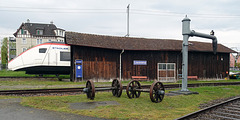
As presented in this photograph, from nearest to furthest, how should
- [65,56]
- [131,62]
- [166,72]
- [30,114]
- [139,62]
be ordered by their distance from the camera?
[30,114]
[65,56]
[131,62]
[139,62]
[166,72]

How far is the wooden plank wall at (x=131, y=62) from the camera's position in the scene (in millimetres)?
21062

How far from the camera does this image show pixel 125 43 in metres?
23.7

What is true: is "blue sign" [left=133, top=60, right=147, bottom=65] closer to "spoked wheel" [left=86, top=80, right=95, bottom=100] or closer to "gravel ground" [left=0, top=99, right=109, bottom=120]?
"spoked wheel" [left=86, top=80, right=95, bottom=100]

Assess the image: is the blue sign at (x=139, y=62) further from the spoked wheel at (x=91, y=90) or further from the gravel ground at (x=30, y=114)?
the gravel ground at (x=30, y=114)

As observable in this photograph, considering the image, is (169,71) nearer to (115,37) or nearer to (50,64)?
(115,37)

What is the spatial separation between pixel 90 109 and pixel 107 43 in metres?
14.8

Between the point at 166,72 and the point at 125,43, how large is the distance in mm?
5954

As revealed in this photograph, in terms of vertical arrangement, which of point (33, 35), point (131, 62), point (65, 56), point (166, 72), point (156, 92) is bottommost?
point (156, 92)

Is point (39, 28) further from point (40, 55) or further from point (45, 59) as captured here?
point (45, 59)

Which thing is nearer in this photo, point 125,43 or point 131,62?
point 131,62

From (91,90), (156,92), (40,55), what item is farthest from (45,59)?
(156,92)

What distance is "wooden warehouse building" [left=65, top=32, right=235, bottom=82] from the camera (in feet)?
68.8

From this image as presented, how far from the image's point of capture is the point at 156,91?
10180 mm

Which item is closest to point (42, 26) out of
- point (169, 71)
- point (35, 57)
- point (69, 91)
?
point (35, 57)
